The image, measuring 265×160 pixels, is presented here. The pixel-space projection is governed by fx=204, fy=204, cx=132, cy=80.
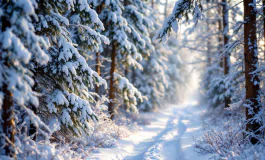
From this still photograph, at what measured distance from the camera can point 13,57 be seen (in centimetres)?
400

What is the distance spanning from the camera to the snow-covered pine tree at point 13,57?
3.94 meters

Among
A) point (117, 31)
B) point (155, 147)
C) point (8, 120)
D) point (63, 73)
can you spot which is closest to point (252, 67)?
point (155, 147)

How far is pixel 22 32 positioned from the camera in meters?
4.22

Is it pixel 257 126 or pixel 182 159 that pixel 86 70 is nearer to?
pixel 182 159

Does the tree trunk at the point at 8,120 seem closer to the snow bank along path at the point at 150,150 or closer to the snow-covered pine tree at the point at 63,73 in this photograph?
the snow-covered pine tree at the point at 63,73

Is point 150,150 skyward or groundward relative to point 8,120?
groundward

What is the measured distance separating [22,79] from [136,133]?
7789 millimetres

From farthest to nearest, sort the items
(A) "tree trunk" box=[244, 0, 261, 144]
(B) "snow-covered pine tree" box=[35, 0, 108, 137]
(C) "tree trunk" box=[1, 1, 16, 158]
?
1. (A) "tree trunk" box=[244, 0, 261, 144]
2. (B) "snow-covered pine tree" box=[35, 0, 108, 137]
3. (C) "tree trunk" box=[1, 1, 16, 158]

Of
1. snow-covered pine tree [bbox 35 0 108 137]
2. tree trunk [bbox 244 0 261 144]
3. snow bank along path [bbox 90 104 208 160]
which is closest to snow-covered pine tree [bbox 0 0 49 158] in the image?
snow-covered pine tree [bbox 35 0 108 137]

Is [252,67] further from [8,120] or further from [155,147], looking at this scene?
[8,120]

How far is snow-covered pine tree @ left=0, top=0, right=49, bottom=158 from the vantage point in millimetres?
3943

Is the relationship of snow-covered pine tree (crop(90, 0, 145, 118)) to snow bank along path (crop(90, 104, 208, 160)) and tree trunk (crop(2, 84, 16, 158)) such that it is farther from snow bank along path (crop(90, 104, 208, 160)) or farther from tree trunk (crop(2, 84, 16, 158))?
tree trunk (crop(2, 84, 16, 158))

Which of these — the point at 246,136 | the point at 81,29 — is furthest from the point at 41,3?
the point at 246,136

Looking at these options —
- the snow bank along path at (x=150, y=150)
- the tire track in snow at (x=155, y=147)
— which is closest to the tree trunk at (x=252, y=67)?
the snow bank along path at (x=150, y=150)
